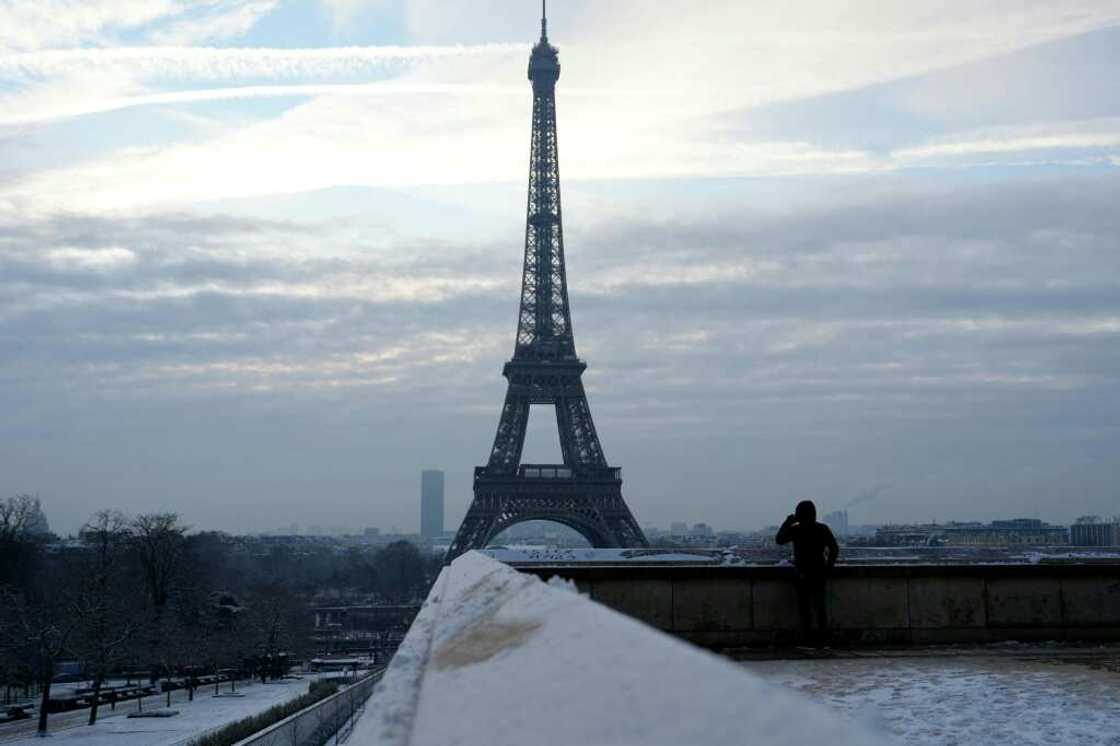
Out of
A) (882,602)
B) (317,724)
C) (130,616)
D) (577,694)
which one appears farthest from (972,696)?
(130,616)

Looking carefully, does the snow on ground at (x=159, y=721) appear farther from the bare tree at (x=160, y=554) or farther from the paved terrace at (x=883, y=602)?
the paved terrace at (x=883, y=602)

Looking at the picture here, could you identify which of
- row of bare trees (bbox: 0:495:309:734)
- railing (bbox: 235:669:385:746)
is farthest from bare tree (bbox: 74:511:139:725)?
railing (bbox: 235:669:385:746)

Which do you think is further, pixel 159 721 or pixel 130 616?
pixel 130 616

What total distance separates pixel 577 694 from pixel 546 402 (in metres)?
74.3

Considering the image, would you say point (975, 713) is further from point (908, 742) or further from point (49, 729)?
point (49, 729)

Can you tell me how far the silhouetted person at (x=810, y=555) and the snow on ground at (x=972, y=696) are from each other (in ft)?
3.49

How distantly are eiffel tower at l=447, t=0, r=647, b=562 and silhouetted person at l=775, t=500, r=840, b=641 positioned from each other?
190 feet

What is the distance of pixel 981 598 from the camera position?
37.5ft

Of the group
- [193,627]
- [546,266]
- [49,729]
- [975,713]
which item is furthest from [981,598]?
[546,266]

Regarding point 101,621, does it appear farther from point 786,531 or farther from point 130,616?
point 786,531

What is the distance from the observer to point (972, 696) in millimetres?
7199

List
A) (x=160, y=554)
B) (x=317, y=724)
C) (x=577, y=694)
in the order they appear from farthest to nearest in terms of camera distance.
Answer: (x=160, y=554), (x=317, y=724), (x=577, y=694)

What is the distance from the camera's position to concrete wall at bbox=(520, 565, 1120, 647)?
11.3 meters

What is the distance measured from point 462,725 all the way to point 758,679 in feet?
2.09
